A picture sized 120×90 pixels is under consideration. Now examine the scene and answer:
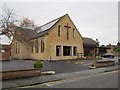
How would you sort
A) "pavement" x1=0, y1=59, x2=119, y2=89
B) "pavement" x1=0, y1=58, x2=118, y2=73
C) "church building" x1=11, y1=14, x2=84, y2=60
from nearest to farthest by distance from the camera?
"pavement" x1=0, y1=59, x2=119, y2=89
"pavement" x1=0, y1=58, x2=118, y2=73
"church building" x1=11, y1=14, x2=84, y2=60

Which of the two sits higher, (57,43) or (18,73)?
(57,43)

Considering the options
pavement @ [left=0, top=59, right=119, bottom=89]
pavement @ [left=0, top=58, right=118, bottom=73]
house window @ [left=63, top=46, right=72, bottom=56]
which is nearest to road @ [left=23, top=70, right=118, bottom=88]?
pavement @ [left=0, top=59, right=119, bottom=89]

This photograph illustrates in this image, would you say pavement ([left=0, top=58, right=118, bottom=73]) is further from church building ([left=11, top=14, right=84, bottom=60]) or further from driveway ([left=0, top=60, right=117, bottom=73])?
church building ([left=11, top=14, right=84, bottom=60])

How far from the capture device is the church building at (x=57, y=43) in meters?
19.4

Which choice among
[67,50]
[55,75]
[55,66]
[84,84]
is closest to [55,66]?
[55,66]

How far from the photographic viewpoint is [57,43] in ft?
66.9

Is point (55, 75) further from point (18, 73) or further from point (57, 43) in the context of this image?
point (57, 43)

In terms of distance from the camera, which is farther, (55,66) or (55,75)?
(55,66)

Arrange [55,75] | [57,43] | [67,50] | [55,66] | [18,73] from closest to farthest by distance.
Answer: [18,73] → [55,75] → [55,66] → [57,43] → [67,50]

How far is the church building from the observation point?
19438 mm

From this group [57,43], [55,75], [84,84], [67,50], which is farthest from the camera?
[67,50]

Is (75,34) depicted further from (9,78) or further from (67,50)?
(9,78)

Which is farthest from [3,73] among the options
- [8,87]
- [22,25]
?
[22,25]

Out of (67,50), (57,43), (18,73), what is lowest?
(18,73)
